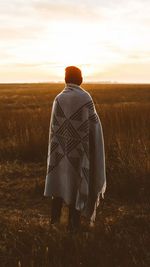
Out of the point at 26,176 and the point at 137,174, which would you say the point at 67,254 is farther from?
the point at 26,176

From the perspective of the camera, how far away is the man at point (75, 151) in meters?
4.81

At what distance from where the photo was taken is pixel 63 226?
5.06 m

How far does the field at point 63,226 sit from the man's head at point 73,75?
1563 mm

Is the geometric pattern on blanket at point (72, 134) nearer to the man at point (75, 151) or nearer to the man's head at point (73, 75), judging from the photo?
the man at point (75, 151)

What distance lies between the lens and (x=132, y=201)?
6.61m

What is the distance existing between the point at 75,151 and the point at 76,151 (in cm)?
1

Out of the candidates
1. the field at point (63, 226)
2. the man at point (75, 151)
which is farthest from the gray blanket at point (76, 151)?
the field at point (63, 226)

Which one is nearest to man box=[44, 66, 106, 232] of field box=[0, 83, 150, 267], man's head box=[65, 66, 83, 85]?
man's head box=[65, 66, 83, 85]

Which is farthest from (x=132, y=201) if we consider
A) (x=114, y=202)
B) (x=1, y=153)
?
(x=1, y=153)

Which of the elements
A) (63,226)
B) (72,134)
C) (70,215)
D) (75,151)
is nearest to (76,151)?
(75,151)

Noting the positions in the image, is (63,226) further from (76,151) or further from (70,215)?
(76,151)

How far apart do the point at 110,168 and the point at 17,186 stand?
63.4 inches

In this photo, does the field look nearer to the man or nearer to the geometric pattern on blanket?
the man

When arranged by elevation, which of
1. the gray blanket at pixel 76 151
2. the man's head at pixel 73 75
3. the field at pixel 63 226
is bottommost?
the field at pixel 63 226
